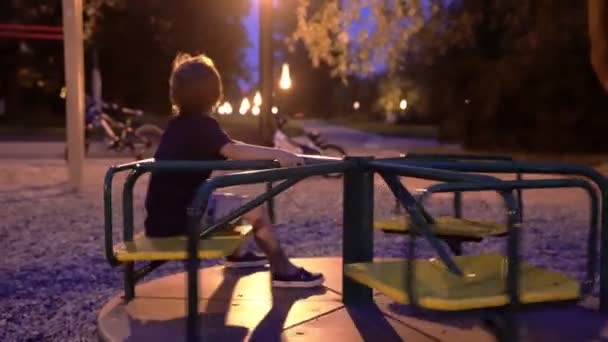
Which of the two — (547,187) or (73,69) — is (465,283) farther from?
(73,69)

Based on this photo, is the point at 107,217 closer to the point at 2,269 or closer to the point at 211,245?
the point at 211,245

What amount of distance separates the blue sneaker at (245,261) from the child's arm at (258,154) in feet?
3.08

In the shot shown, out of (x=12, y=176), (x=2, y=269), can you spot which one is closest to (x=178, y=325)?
(x=2, y=269)

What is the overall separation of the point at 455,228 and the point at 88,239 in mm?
3851

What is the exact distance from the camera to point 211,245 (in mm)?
3111

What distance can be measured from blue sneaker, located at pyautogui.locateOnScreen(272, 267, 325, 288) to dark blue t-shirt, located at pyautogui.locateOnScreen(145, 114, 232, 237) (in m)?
0.59

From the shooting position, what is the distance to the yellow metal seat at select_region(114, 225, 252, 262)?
299 cm

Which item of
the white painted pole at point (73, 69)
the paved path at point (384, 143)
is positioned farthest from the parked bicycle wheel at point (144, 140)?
the paved path at point (384, 143)

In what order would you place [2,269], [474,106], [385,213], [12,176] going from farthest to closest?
[474,106]
[12,176]
[385,213]
[2,269]

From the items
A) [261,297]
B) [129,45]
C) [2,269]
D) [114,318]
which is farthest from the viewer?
[129,45]

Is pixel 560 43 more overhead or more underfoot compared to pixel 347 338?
more overhead

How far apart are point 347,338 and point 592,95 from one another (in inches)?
661

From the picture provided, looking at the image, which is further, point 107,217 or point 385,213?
point 385,213

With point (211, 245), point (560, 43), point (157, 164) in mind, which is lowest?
point (211, 245)
